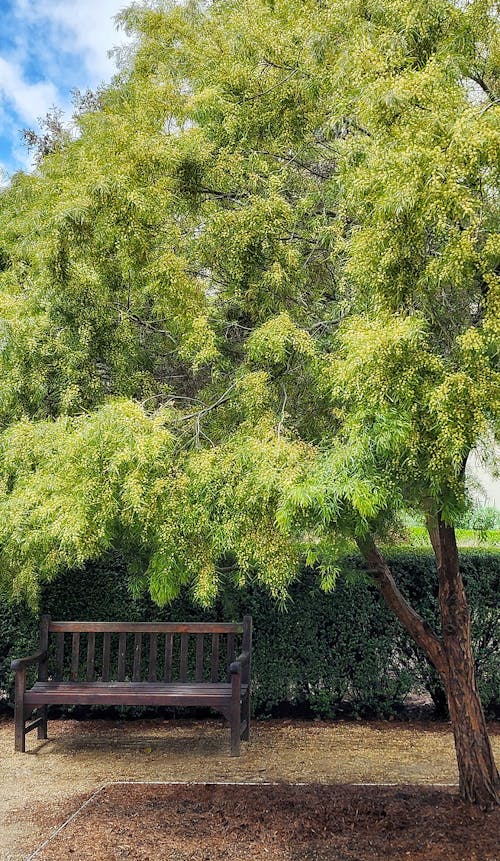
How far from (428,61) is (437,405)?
63.7 inches

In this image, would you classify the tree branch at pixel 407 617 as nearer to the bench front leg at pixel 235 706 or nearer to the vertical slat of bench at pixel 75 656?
the bench front leg at pixel 235 706

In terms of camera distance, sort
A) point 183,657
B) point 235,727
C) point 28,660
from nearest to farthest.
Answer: point 235,727 < point 28,660 < point 183,657

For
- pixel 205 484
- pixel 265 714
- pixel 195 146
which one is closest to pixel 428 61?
pixel 195 146

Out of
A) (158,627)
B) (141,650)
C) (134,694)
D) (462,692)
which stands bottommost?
(134,694)

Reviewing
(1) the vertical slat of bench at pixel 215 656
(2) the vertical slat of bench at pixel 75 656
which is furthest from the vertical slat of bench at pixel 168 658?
(2) the vertical slat of bench at pixel 75 656

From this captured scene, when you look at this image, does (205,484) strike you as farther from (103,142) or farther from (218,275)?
(103,142)

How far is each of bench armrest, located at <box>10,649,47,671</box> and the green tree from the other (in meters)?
1.10

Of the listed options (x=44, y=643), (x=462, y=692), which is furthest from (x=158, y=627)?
(x=462, y=692)

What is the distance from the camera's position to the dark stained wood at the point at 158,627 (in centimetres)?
649

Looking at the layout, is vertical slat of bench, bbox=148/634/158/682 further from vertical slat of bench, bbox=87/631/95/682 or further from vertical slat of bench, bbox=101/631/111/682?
vertical slat of bench, bbox=87/631/95/682

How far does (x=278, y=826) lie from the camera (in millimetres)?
4324

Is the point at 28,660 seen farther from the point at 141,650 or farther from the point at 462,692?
the point at 462,692

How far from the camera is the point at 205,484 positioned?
3963 mm

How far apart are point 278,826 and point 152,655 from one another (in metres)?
2.58
